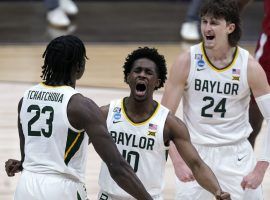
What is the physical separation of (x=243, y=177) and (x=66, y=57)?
1.74 meters

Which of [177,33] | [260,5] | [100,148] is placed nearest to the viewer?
[100,148]

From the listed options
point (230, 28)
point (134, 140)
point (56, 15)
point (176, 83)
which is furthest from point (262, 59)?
point (56, 15)

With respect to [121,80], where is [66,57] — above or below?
above

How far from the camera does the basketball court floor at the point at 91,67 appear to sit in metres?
8.26

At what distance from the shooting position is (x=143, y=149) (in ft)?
18.3

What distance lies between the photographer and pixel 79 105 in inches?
194

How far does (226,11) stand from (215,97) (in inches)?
21.9

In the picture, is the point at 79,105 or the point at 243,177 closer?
the point at 79,105

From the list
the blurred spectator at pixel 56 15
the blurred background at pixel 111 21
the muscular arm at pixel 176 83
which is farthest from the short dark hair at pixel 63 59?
the blurred spectator at pixel 56 15

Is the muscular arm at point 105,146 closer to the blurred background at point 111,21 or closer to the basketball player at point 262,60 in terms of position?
the basketball player at point 262,60

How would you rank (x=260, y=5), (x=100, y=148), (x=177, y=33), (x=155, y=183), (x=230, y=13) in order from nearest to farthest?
(x=100, y=148) < (x=155, y=183) < (x=230, y=13) < (x=177, y=33) < (x=260, y=5)

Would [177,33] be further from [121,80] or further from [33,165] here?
[33,165]

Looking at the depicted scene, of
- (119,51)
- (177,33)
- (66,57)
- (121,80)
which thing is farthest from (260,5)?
(66,57)

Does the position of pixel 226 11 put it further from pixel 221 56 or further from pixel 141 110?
pixel 141 110
